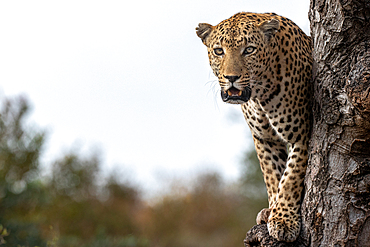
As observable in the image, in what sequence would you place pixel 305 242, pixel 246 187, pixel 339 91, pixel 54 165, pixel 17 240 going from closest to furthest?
pixel 339 91
pixel 305 242
pixel 17 240
pixel 246 187
pixel 54 165

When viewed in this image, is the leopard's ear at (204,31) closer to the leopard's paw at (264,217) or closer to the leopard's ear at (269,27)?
the leopard's ear at (269,27)

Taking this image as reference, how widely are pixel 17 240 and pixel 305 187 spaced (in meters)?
9.08

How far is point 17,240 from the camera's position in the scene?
11633mm

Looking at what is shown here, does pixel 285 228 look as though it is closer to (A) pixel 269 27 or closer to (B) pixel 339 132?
(B) pixel 339 132

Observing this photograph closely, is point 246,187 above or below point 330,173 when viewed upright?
above

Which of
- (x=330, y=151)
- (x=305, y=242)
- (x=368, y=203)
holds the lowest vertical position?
(x=305, y=242)

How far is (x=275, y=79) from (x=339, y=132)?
0.99m

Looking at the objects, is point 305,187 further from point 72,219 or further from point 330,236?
point 72,219

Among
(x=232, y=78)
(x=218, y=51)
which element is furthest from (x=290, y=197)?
(x=218, y=51)

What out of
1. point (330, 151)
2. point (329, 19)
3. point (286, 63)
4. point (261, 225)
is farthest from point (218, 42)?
point (261, 225)

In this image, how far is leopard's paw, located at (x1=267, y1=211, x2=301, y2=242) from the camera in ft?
16.1

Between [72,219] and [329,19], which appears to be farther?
[72,219]

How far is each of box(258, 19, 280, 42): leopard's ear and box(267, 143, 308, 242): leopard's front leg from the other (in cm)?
131

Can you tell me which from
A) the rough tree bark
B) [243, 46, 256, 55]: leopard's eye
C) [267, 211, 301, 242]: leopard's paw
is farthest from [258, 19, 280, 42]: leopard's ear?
[267, 211, 301, 242]: leopard's paw
